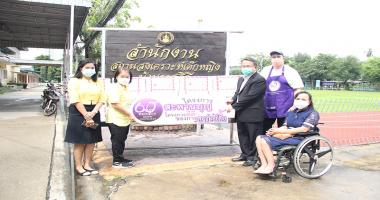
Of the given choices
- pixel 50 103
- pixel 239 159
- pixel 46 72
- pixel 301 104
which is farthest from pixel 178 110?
pixel 46 72

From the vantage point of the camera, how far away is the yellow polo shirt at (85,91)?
519 cm

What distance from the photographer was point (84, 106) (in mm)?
5285

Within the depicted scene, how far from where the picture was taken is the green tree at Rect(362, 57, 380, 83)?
73.5 meters

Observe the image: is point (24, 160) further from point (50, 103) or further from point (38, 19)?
point (38, 19)

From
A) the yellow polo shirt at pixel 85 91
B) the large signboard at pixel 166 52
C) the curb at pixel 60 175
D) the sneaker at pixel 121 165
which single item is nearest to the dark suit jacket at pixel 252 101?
the sneaker at pixel 121 165

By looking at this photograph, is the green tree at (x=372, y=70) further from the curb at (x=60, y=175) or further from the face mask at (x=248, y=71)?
the curb at (x=60, y=175)

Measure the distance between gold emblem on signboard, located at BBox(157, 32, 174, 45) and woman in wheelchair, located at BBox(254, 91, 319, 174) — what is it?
3.12 m

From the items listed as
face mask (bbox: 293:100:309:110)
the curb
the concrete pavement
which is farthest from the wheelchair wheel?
the curb

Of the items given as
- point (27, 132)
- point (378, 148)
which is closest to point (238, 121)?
point (378, 148)

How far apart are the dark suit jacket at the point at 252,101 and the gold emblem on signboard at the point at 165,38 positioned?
2.25 m

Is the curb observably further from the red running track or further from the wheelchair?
the red running track

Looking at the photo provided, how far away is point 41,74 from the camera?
388 feet

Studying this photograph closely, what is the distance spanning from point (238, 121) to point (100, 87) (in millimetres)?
2111

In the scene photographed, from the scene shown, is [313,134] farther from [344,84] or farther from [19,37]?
[344,84]
